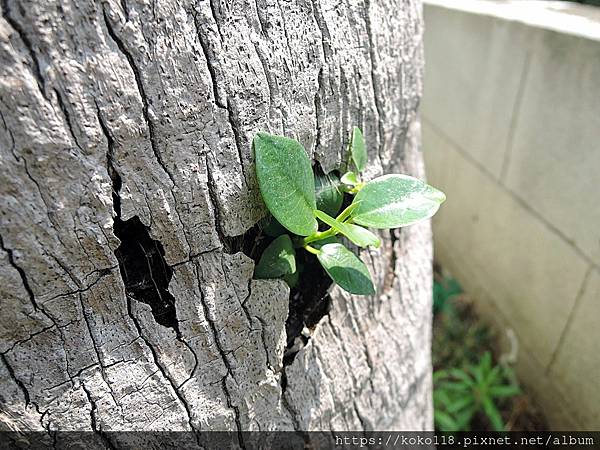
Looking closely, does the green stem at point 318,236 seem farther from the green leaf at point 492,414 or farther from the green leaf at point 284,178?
the green leaf at point 492,414

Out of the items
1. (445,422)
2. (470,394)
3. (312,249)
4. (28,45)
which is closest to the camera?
(28,45)

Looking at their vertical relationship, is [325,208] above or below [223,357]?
Answer: above

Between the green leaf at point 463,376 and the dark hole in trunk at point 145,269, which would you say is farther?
the green leaf at point 463,376

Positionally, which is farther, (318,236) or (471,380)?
Result: (471,380)

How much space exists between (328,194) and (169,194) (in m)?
0.24

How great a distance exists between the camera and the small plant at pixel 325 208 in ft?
1.96

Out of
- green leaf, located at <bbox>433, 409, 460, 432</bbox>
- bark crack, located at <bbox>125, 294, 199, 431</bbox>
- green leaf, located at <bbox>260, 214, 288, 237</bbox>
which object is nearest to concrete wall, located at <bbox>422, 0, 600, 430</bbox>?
green leaf, located at <bbox>433, 409, 460, 432</bbox>

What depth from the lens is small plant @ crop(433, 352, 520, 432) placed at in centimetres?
166

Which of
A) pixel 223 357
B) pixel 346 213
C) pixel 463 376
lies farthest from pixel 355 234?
pixel 463 376

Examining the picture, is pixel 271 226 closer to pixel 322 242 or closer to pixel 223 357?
pixel 322 242

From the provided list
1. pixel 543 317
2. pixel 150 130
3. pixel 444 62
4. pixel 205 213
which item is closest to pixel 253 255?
pixel 205 213

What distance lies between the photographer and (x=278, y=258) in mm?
651

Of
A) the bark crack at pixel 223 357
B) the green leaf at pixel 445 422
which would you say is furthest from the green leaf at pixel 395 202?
the green leaf at pixel 445 422

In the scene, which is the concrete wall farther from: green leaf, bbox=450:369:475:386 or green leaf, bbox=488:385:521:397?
green leaf, bbox=450:369:475:386
